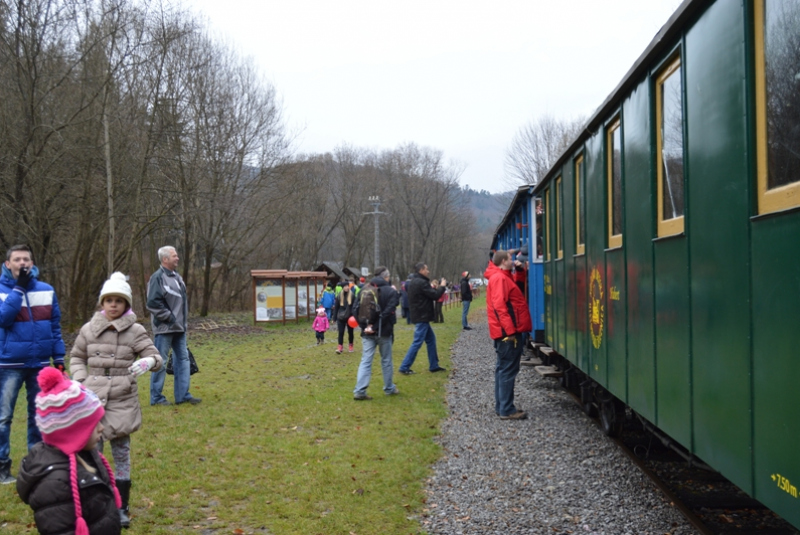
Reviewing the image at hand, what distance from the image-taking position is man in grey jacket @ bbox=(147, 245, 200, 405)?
9016mm

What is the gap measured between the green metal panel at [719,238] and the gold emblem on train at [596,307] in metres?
2.61

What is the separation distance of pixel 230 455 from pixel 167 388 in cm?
473

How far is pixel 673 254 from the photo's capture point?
4094mm

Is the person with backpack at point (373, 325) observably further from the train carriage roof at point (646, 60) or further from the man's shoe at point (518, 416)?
the train carriage roof at point (646, 60)

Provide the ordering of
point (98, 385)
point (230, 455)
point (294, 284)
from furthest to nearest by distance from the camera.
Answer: point (294, 284) < point (230, 455) < point (98, 385)

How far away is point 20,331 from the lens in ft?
19.2

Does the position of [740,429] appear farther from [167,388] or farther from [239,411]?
[167,388]

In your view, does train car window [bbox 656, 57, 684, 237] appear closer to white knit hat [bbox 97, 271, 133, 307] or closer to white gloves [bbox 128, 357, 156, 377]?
white gloves [bbox 128, 357, 156, 377]

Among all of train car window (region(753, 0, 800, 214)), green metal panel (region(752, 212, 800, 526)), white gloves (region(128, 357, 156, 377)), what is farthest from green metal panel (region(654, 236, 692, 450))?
white gloves (region(128, 357, 156, 377))

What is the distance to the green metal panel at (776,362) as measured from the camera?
2.59 m

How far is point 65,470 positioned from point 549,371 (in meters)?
8.06

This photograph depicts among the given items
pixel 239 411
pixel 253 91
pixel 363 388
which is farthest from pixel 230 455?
pixel 253 91

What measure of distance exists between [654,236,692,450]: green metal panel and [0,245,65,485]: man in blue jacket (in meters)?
4.52

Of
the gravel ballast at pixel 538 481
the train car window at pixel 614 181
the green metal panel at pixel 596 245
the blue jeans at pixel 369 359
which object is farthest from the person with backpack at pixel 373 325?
the train car window at pixel 614 181
